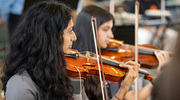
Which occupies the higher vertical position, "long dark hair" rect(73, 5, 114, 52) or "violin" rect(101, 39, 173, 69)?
"long dark hair" rect(73, 5, 114, 52)

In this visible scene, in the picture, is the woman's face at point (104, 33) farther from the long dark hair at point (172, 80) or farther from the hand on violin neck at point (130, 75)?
the long dark hair at point (172, 80)

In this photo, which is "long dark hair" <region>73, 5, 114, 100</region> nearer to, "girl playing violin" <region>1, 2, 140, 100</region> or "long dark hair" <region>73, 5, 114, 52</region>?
"long dark hair" <region>73, 5, 114, 52</region>

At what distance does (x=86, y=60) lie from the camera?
4.51 ft

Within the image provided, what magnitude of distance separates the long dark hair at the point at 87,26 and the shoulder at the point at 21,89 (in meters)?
0.61

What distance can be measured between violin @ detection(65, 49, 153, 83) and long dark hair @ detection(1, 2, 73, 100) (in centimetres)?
6

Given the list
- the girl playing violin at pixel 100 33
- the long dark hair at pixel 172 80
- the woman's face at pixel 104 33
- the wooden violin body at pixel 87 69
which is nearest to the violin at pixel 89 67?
the wooden violin body at pixel 87 69

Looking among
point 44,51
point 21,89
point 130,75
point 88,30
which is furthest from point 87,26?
point 21,89

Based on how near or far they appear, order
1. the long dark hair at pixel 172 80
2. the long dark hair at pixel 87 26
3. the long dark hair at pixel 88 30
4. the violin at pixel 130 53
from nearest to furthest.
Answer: the long dark hair at pixel 172 80 < the long dark hair at pixel 88 30 < the long dark hair at pixel 87 26 < the violin at pixel 130 53

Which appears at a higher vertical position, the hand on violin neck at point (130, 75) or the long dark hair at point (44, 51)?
the long dark hair at point (44, 51)

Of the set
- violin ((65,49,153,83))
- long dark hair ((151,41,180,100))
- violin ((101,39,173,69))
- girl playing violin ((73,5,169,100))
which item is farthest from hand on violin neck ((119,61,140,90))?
long dark hair ((151,41,180,100))

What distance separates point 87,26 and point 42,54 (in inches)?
25.1

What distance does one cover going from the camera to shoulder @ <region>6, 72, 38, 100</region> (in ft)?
3.23

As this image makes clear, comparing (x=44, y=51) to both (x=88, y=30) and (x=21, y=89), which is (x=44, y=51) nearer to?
(x=21, y=89)

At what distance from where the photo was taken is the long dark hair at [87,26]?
1.64 metres
